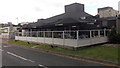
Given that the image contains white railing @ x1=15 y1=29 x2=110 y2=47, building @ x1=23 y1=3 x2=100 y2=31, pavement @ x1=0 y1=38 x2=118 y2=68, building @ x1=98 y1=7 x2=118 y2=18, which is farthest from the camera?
building @ x1=98 y1=7 x2=118 y2=18

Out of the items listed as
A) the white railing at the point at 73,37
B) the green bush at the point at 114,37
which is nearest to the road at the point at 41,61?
the white railing at the point at 73,37

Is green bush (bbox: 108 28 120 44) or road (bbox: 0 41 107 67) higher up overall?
green bush (bbox: 108 28 120 44)

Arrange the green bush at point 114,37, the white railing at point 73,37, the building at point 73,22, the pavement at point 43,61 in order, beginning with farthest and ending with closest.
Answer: the building at point 73,22
the green bush at point 114,37
the white railing at point 73,37
the pavement at point 43,61

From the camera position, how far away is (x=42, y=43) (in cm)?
2305

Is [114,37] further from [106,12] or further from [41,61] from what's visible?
[106,12]

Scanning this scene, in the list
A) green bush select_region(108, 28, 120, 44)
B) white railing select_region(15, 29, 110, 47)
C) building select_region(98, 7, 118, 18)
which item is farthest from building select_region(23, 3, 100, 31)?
building select_region(98, 7, 118, 18)

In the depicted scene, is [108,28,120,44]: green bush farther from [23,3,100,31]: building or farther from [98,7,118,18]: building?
[98,7,118,18]: building

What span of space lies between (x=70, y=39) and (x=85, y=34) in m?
3.01

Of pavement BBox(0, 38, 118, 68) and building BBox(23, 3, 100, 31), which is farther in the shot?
building BBox(23, 3, 100, 31)

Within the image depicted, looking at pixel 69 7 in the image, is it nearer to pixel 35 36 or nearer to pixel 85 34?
pixel 35 36

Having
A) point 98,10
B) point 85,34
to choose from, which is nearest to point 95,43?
point 85,34

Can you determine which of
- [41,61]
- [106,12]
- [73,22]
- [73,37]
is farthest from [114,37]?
[106,12]

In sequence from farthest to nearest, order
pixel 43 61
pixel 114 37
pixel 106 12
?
pixel 106 12, pixel 114 37, pixel 43 61

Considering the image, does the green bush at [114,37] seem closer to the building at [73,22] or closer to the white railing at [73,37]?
the white railing at [73,37]
